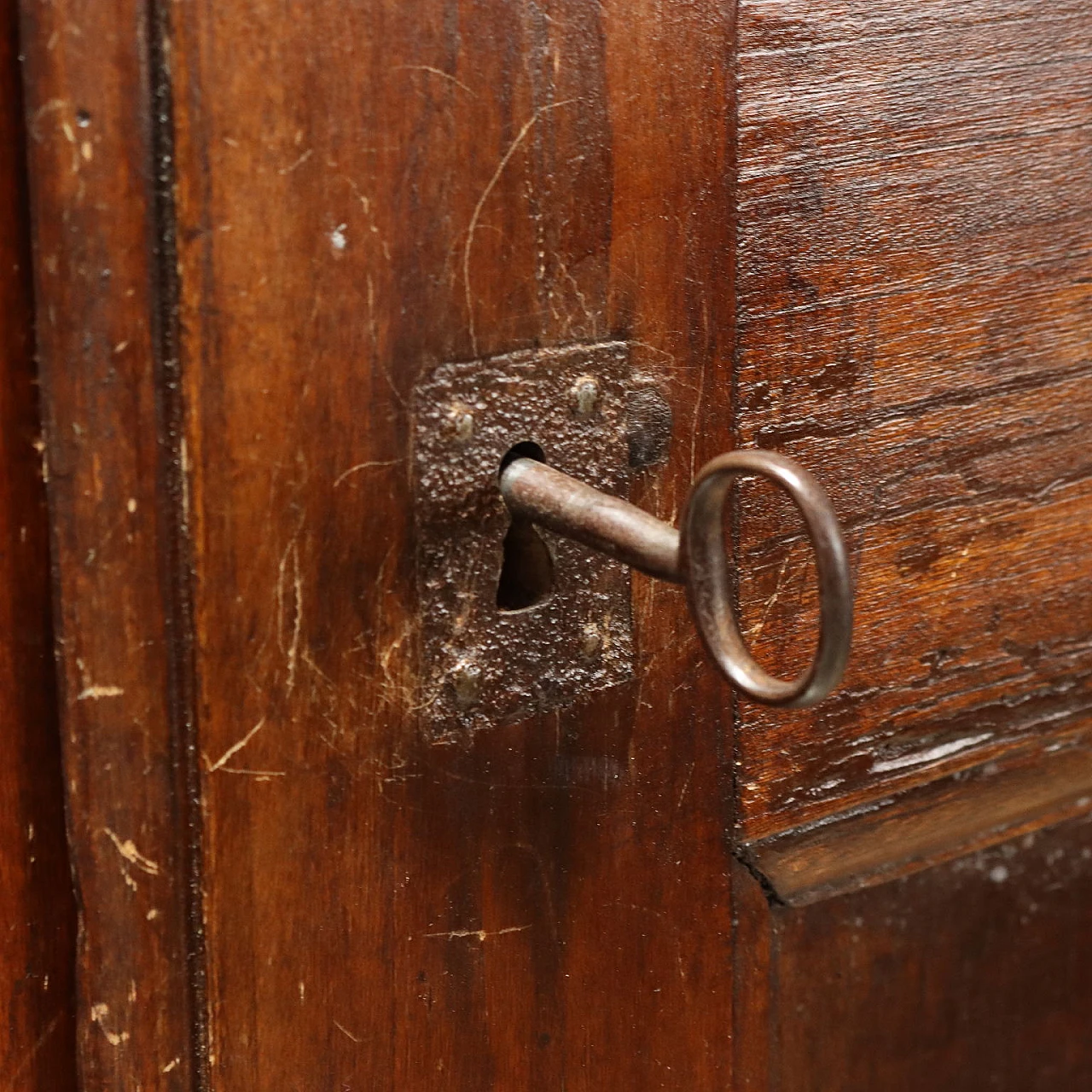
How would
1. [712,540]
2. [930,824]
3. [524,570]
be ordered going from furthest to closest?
[930,824] → [524,570] → [712,540]

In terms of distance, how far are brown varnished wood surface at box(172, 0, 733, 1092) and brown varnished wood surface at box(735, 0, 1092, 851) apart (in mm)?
35

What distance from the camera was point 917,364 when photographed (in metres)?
0.72

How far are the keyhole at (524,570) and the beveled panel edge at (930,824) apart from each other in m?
0.18

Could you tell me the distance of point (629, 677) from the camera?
664mm

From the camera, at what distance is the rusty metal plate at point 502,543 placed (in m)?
0.59

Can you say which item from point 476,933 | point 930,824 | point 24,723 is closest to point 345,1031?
point 476,933

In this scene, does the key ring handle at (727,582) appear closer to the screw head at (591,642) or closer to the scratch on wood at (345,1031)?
the screw head at (591,642)

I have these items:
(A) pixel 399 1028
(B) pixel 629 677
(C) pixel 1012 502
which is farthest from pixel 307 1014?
(C) pixel 1012 502

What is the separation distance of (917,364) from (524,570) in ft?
0.74

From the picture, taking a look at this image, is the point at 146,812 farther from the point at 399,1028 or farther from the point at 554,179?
the point at 554,179

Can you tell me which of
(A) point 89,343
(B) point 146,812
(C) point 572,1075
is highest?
(A) point 89,343

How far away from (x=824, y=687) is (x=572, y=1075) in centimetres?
28

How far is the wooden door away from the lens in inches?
21.0

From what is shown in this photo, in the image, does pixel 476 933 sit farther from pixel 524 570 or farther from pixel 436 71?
pixel 436 71
